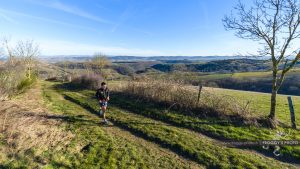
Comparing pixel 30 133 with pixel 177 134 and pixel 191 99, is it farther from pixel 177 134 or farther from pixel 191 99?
pixel 191 99

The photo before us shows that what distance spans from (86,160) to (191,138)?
4681 mm

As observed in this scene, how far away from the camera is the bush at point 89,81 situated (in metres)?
25.6

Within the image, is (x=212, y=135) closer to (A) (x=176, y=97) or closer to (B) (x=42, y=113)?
(A) (x=176, y=97)

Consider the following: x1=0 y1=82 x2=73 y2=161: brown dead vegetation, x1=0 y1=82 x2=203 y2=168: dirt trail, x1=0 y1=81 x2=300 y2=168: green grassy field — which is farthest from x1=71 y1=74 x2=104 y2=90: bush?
x1=0 y1=82 x2=203 y2=168: dirt trail

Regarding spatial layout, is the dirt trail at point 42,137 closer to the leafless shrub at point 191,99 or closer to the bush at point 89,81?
the leafless shrub at point 191,99

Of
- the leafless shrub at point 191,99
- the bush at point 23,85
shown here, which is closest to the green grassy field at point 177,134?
the leafless shrub at point 191,99

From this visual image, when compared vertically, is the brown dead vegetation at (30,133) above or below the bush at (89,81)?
below

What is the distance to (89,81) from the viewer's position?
26.5m

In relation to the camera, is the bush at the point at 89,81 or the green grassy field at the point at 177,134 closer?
the green grassy field at the point at 177,134

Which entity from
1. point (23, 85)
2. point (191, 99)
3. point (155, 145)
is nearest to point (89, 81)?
point (23, 85)

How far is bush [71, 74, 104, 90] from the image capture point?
25.6 meters

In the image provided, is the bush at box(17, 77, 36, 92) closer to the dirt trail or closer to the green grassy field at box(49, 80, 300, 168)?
the green grassy field at box(49, 80, 300, 168)

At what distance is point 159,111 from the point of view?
1420 cm

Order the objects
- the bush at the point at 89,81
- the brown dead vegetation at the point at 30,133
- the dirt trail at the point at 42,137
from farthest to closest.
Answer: the bush at the point at 89,81, the brown dead vegetation at the point at 30,133, the dirt trail at the point at 42,137
